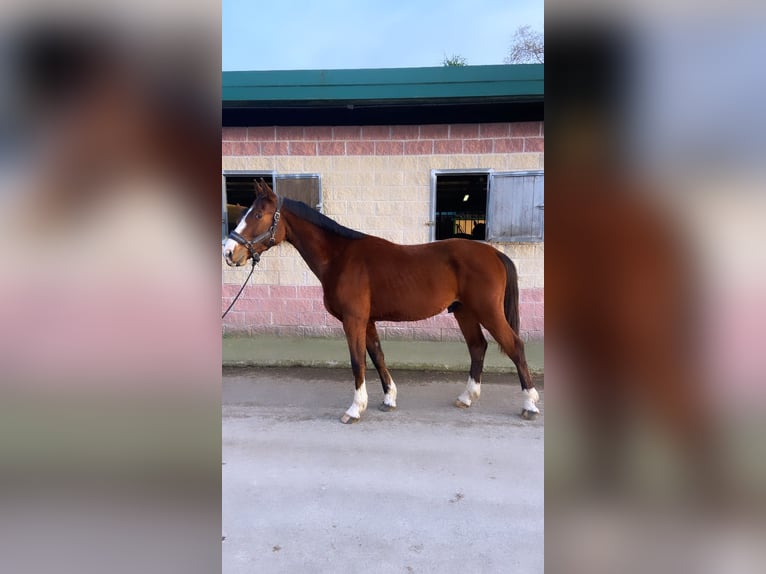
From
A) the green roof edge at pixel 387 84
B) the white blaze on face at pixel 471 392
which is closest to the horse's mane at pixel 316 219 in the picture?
the white blaze on face at pixel 471 392

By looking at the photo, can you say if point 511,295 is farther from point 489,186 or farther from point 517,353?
point 489,186

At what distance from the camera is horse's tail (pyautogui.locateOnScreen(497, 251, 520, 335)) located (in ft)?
11.3

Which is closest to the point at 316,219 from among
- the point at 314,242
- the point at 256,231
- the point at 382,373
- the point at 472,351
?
the point at 314,242

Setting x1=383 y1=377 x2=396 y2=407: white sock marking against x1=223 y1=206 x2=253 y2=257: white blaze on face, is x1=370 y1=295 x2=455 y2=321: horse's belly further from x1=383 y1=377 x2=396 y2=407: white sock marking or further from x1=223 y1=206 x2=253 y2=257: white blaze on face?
x1=223 y1=206 x2=253 y2=257: white blaze on face

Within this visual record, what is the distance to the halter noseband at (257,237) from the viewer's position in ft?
10.1

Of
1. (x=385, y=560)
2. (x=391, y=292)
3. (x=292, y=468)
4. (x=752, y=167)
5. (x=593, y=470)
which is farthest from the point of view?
(x=391, y=292)

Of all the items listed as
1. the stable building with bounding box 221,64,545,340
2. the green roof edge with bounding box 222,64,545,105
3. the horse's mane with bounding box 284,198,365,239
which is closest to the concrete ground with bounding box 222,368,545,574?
the horse's mane with bounding box 284,198,365,239

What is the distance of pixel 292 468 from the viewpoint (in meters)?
2.46

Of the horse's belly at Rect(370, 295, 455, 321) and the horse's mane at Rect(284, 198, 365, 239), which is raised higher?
the horse's mane at Rect(284, 198, 365, 239)

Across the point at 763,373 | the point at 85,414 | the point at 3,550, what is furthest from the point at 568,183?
the point at 3,550

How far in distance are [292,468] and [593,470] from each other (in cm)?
225

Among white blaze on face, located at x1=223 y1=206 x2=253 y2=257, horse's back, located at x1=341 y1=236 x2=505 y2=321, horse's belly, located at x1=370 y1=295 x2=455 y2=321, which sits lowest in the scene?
horse's belly, located at x1=370 y1=295 x2=455 y2=321

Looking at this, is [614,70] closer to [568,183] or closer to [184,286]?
[568,183]

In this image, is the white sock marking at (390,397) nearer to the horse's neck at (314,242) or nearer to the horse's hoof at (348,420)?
the horse's hoof at (348,420)
